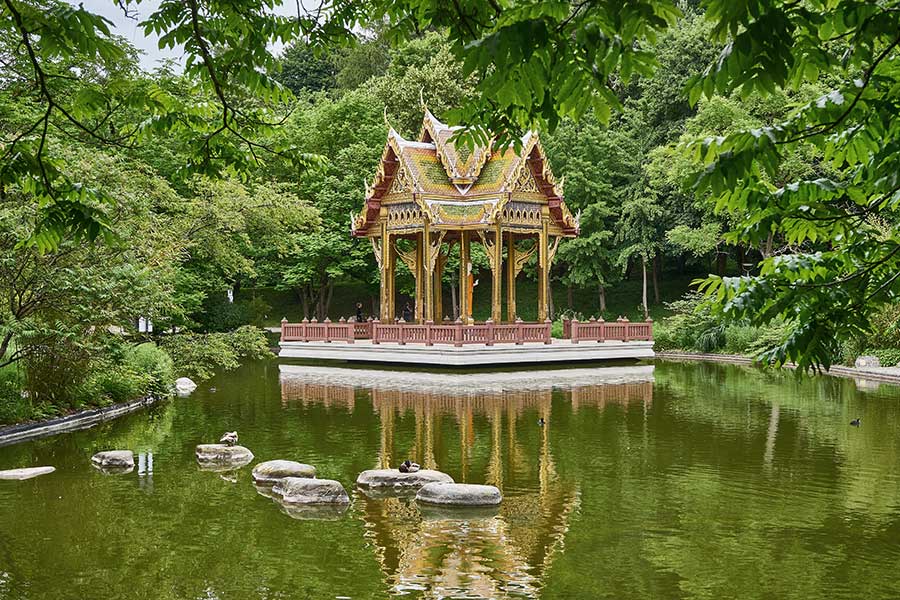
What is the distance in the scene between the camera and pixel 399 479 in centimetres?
969

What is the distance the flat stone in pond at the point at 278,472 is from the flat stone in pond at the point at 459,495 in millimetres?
1628

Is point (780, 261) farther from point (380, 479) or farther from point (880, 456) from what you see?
point (880, 456)

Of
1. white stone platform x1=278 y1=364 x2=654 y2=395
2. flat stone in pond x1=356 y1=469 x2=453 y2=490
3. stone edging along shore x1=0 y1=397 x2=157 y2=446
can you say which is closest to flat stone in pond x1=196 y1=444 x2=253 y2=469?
flat stone in pond x1=356 y1=469 x2=453 y2=490

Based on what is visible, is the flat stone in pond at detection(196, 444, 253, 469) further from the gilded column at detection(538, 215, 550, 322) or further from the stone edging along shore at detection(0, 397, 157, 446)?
the gilded column at detection(538, 215, 550, 322)

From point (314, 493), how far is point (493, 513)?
1.84 metres

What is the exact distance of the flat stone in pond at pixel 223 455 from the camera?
11.4 m

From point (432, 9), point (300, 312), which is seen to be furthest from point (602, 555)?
point (300, 312)

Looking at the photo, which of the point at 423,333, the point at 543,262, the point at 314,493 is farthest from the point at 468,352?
the point at 314,493

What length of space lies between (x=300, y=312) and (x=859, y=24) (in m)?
43.1

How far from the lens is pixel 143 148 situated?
98.4 feet

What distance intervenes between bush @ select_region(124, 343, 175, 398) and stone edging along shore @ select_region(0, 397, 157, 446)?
0.83 meters

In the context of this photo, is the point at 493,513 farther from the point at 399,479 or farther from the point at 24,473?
the point at 24,473

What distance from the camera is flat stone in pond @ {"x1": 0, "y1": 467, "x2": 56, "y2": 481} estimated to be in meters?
10.1

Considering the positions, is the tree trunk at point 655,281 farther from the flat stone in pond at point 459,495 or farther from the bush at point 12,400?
the flat stone in pond at point 459,495
